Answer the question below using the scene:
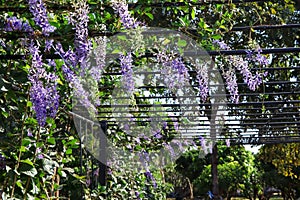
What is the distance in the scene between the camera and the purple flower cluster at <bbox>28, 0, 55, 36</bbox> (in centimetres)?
170

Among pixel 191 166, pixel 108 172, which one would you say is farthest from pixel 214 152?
pixel 191 166

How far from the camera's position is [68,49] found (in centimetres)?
192

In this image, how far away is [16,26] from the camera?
1.89 meters

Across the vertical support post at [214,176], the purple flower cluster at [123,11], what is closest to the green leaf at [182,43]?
the purple flower cluster at [123,11]

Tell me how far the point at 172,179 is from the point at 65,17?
1874cm

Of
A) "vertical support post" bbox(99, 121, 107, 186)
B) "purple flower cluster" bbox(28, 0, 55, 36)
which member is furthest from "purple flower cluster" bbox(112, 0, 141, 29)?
"vertical support post" bbox(99, 121, 107, 186)

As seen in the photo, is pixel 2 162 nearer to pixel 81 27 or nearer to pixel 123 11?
pixel 81 27

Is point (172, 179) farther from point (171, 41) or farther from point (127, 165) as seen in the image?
point (171, 41)

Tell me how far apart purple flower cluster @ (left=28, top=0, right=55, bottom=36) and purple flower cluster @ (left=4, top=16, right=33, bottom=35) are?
165 mm

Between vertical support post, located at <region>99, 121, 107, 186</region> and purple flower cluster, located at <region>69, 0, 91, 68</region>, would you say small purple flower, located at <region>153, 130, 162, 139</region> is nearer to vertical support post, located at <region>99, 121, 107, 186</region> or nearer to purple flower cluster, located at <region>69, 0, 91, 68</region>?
vertical support post, located at <region>99, 121, 107, 186</region>

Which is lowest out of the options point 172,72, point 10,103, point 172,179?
point 172,179

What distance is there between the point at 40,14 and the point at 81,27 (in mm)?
166

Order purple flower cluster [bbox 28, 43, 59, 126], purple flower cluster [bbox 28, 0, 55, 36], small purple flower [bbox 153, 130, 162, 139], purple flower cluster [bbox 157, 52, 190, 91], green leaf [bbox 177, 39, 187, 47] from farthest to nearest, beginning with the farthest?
small purple flower [bbox 153, 130, 162, 139]
purple flower cluster [bbox 157, 52, 190, 91]
green leaf [bbox 177, 39, 187, 47]
purple flower cluster [bbox 28, 43, 59, 126]
purple flower cluster [bbox 28, 0, 55, 36]

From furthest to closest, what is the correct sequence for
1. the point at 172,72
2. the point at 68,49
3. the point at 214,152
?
the point at 214,152
the point at 172,72
the point at 68,49
